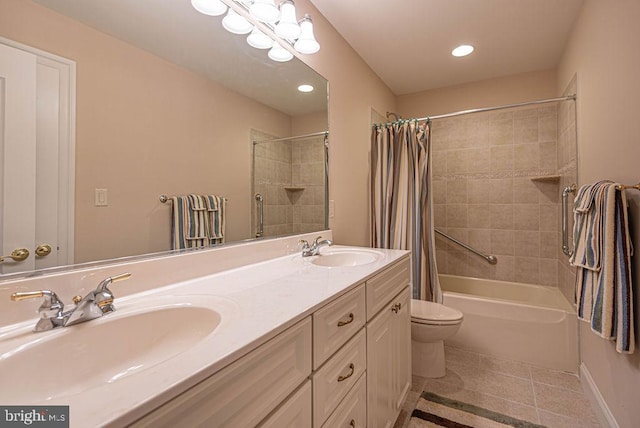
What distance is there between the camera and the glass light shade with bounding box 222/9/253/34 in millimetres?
1290

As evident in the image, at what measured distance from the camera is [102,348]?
0.66m

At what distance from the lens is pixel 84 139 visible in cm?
82

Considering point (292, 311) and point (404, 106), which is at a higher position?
point (404, 106)

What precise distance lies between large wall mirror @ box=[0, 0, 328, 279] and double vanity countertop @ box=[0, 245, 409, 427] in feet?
0.75

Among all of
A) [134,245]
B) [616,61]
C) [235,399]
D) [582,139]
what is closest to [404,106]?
[582,139]

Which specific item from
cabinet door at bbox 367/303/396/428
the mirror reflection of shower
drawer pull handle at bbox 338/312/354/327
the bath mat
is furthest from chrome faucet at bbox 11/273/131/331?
the bath mat

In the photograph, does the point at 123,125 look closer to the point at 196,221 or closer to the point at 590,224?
the point at 196,221

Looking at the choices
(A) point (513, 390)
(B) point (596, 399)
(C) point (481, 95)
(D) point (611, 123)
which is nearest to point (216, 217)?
(D) point (611, 123)

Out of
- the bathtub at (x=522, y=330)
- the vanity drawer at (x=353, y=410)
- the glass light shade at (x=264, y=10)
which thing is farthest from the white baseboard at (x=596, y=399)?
the glass light shade at (x=264, y=10)

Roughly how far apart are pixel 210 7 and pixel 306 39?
56cm

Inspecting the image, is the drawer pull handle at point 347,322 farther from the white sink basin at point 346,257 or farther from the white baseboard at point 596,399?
the white baseboard at point 596,399

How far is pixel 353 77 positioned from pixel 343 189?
0.92m

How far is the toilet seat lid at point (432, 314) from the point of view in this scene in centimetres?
184

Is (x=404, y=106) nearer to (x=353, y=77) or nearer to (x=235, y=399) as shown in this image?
(x=353, y=77)
